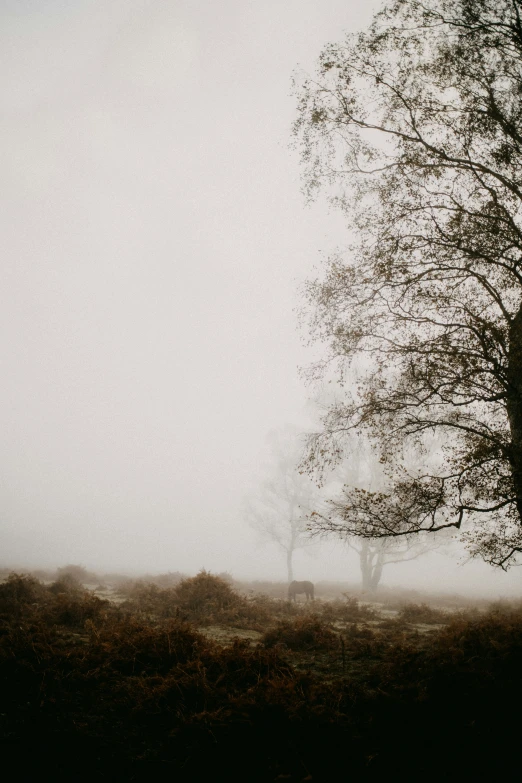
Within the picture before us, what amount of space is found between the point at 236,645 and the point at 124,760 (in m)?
2.65

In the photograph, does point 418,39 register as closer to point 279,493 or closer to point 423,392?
point 423,392

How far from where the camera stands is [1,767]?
3.20 meters

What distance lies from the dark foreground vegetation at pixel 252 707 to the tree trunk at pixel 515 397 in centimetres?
298

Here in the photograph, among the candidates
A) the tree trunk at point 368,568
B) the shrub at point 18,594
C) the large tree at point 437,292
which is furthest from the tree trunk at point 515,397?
the tree trunk at point 368,568

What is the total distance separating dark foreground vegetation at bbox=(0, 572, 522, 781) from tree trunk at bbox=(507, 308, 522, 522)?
2.98 meters

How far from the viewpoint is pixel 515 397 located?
6695 millimetres

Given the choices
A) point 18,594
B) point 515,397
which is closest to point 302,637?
point 515,397

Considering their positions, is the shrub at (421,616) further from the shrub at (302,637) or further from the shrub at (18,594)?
the shrub at (18,594)

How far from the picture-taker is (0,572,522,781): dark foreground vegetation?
130 inches

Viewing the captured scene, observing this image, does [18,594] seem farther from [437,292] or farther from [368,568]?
[368,568]

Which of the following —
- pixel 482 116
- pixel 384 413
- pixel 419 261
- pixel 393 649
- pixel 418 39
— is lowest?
pixel 393 649

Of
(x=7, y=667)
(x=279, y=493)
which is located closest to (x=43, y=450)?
(x=279, y=493)

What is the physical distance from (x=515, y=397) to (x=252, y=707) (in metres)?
6.64

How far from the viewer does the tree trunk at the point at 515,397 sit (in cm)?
646
